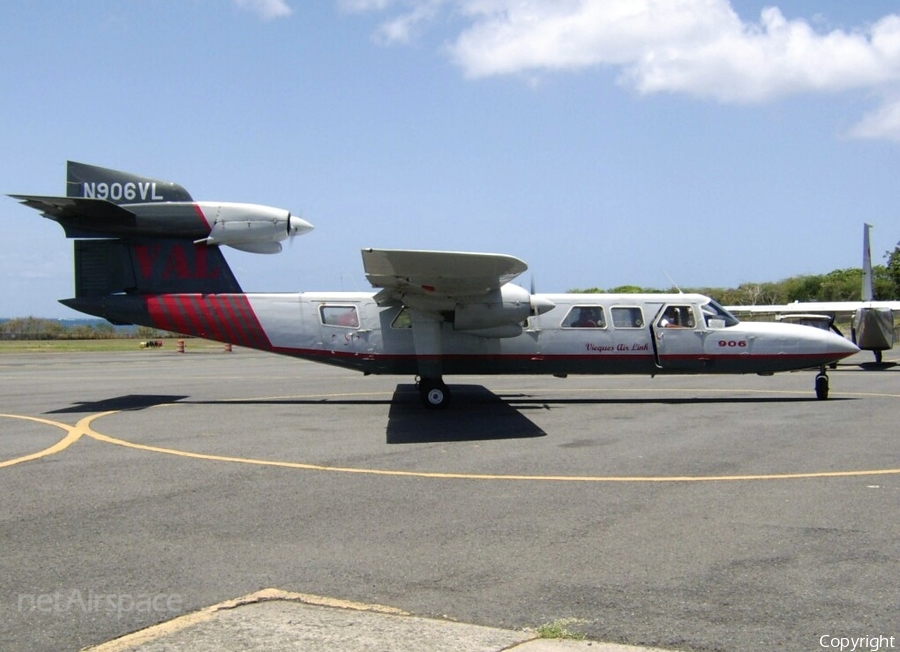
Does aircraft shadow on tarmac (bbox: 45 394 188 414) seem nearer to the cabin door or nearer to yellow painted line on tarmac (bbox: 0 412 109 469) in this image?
yellow painted line on tarmac (bbox: 0 412 109 469)

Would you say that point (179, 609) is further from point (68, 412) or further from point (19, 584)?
point (68, 412)

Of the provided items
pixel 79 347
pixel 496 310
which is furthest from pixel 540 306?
pixel 79 347

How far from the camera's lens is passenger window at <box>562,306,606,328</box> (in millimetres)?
18000

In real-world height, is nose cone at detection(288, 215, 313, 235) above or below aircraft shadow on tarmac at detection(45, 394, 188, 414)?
above

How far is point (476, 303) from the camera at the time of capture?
16.8 m

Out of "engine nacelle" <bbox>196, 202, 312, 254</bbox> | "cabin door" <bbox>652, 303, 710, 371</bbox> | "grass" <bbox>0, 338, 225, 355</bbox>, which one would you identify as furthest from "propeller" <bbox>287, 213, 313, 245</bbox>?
"grass" <bbox>0, 338, 225, 355</bbox>

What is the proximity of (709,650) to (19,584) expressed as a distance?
468cm

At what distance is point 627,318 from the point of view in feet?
59.4

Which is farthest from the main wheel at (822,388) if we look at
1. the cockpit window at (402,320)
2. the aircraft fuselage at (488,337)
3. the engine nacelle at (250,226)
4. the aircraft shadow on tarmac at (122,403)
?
the aircraft shadow on tarmac at (122,403)

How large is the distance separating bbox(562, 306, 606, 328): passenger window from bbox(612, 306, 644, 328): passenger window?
29 cm

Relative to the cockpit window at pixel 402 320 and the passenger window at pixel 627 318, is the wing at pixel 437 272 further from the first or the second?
the passenger window at pixel 627 318

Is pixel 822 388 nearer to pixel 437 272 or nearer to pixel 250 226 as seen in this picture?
pixel 437 272

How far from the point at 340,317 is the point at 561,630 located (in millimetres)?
13501

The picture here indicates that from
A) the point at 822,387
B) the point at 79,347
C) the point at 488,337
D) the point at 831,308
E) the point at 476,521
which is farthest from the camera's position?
the point at 79,347
